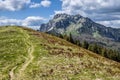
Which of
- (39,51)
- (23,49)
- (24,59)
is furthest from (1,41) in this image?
(24,59)

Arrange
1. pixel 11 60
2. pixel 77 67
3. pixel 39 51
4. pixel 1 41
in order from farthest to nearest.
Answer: pixel 1 41 < pixel 39 51 < pixel 11 60 < pixel 77 67

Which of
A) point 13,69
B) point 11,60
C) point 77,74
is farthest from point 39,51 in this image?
point 77,74

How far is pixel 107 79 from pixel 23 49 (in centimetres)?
3604

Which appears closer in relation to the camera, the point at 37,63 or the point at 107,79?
the point at 107,79

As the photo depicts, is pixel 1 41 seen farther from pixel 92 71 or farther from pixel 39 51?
pixel 92 71

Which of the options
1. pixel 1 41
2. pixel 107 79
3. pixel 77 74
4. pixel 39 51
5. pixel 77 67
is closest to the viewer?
pixel 107 79

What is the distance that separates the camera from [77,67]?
182ft

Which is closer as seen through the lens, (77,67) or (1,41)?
(77,67)

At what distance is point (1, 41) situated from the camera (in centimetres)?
8831

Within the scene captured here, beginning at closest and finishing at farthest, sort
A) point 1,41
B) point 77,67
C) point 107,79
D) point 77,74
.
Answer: point 107,79 → point 77,74 → point 77,67 → point 1,41

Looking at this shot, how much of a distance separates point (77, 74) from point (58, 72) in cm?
388

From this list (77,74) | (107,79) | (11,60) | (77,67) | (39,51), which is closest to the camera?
(107,79)

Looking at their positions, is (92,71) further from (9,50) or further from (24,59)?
(9,50)

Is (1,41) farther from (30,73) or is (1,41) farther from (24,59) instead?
(30,73)
